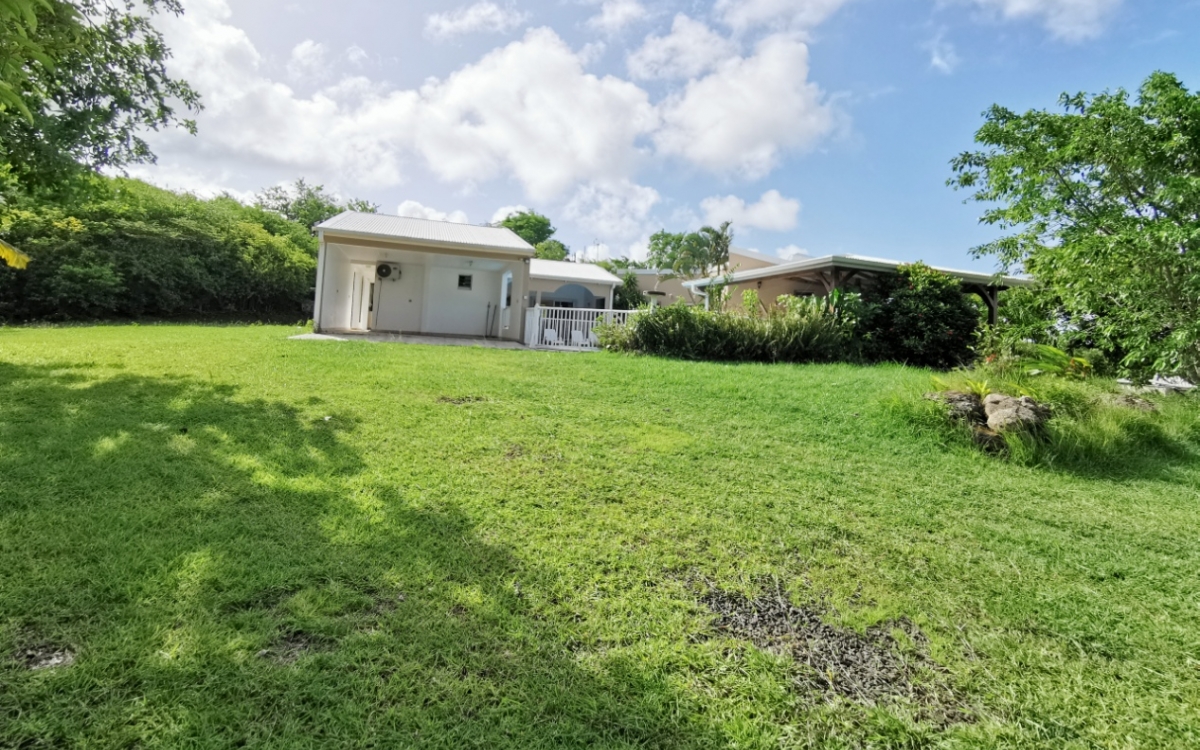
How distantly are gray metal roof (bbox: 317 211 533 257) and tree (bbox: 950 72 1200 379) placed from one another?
10051 mm

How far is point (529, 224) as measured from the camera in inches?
2121

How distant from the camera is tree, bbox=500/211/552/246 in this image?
2104 inches

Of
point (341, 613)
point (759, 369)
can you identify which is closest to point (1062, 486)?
point (759, 369)

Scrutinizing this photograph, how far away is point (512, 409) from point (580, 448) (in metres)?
1.52

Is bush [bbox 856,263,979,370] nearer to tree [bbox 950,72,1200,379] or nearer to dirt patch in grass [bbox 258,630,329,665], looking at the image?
tree [bbox 950,72,1200,379]

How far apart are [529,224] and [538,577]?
2126 inches

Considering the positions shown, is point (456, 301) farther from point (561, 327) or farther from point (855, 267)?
point (855, 267)

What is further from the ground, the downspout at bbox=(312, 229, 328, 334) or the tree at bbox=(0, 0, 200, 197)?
the tree at bbox=(0, 0, 200, 197)

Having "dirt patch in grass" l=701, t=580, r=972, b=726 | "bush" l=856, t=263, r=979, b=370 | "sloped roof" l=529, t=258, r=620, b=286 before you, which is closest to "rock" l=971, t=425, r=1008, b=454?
"dirt patch in grass" l=701, t=580, r=972, b=726

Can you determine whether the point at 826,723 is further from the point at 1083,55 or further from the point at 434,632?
the point at 1083,55

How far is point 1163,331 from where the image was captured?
24.7 ft

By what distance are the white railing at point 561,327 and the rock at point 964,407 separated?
8.96 m

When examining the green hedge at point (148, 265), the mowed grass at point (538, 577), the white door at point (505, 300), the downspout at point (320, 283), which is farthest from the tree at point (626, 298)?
the mowed grass at point (538, 577)

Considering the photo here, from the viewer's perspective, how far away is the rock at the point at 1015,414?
18.7 ft
